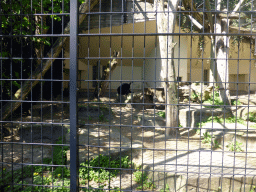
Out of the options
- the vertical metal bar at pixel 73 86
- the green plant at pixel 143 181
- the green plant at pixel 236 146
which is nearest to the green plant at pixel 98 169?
the green plant at pixel 143 181

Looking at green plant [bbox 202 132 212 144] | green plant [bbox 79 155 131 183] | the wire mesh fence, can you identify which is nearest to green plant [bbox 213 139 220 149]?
the wire mesh fence

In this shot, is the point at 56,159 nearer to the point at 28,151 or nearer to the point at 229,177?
the point at 28,151

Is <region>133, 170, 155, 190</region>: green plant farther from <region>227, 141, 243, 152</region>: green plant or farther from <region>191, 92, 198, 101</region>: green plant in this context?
<region>191, 92, 198, 101</region>: green plant

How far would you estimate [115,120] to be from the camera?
8.10 m

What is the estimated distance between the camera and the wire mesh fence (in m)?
2.65

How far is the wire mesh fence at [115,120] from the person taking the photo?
2.65m

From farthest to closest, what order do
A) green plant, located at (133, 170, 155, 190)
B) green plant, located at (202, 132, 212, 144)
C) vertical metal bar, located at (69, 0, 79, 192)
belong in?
1. green plant, located at (202, 132, 212, 144)
2. green plant, located at (133, 170, 155, 190)
3. vertical metal bar, located at (69, 0, 79, 192)

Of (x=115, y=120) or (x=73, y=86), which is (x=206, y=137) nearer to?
(x=115, y=120)

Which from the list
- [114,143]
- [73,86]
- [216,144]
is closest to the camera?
[73,86]

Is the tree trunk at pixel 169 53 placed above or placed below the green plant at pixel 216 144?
above

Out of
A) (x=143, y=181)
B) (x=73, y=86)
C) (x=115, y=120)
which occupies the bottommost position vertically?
(x=143, y=181)

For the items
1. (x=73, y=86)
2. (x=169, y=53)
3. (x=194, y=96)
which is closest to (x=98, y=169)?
(x=73, y=86)

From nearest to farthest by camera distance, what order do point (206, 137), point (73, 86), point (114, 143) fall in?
point (73, 86)
point (114, 143)
point (206, 137)

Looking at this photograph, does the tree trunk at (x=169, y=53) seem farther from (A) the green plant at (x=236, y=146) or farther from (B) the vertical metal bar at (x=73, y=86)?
(B) the vertical metal bar at (x=73, y=86)
